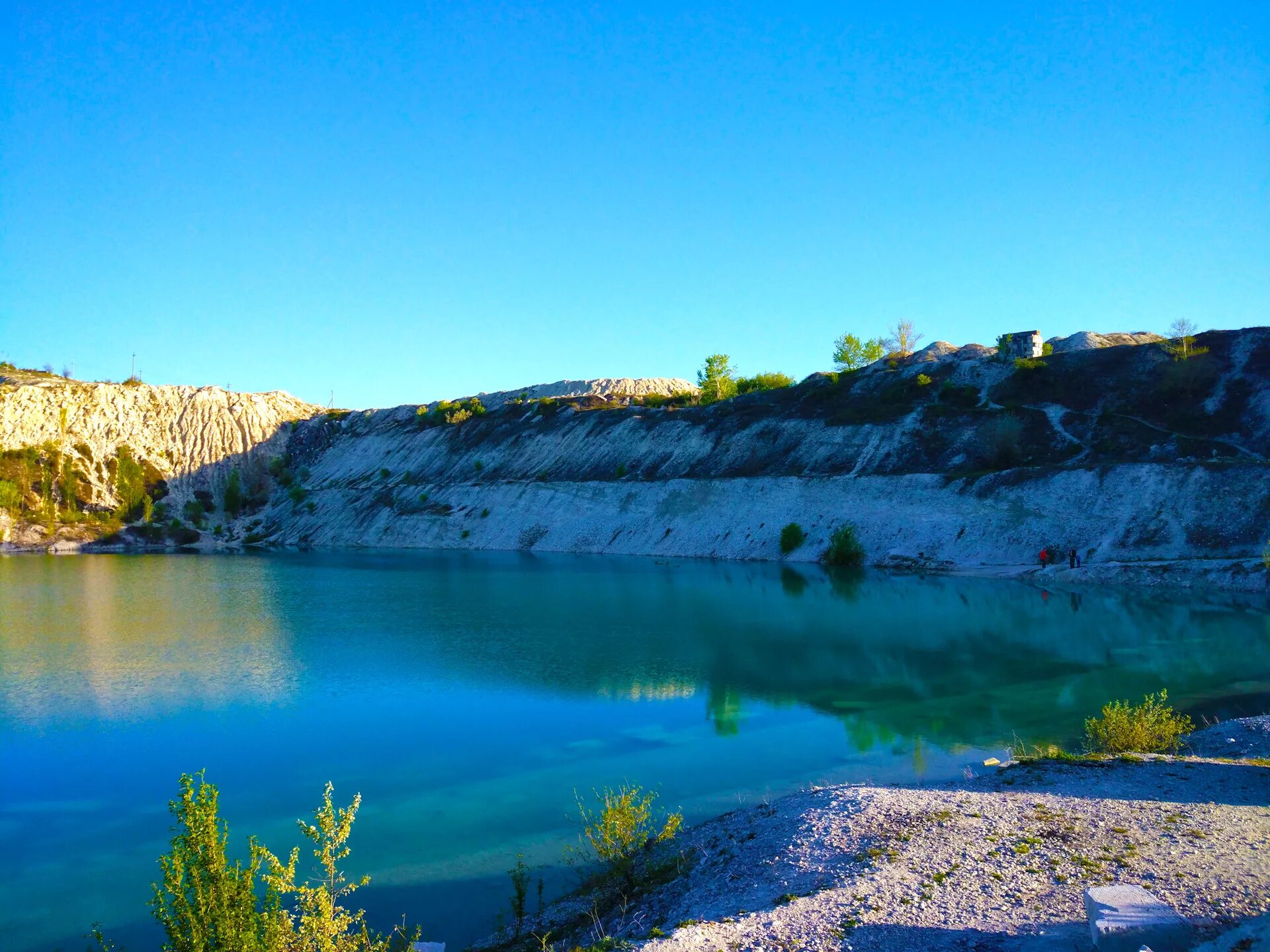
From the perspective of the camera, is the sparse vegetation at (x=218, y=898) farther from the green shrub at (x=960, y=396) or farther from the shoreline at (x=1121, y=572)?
the green shrub at (x=960, y=396)

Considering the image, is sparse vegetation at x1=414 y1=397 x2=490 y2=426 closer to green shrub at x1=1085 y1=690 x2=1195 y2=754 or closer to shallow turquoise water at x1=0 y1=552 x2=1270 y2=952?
shallow turquoise water at x1=0 y1=552 x2=1270 y2=952

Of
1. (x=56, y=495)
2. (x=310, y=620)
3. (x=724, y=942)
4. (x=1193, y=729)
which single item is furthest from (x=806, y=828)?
(x=56, y=495)

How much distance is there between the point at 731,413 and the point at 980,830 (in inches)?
2493

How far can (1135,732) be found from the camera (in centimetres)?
1431

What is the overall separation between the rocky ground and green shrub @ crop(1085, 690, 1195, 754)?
53.5 inches

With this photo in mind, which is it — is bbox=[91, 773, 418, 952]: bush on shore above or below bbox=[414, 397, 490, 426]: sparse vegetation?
below

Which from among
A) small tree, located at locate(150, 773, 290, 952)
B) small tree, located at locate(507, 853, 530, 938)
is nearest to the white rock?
small tree, located at locate(507, 853, 530, 938)

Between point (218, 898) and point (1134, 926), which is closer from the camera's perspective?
point (1134, 926)

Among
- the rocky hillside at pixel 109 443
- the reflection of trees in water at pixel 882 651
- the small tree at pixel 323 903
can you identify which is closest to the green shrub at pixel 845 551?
the reflection of trees in water at pixel 882 651

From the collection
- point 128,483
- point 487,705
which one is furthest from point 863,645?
point 128,483

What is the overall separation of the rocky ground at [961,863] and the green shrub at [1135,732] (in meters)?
1.36

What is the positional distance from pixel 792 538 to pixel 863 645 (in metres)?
28.7

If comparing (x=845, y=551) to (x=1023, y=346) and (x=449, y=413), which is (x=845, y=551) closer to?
(x=1023, y=346)

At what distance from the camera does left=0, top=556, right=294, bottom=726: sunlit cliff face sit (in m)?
20.6
